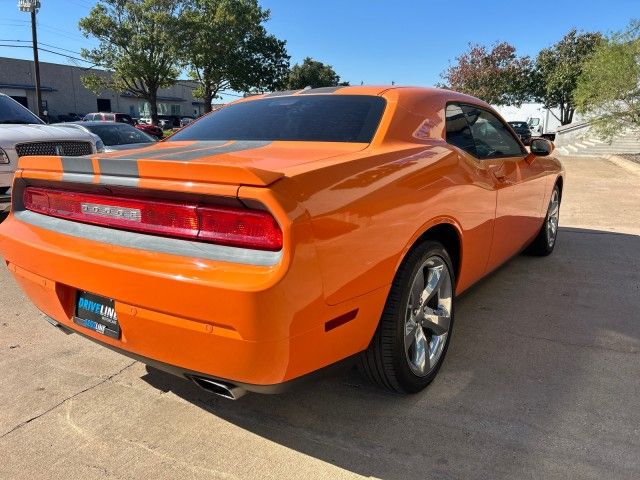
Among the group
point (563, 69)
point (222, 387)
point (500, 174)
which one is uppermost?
point (563, 69)

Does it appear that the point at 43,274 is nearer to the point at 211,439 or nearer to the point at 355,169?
the point at 211,439

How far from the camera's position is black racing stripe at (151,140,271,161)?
2.24 metres

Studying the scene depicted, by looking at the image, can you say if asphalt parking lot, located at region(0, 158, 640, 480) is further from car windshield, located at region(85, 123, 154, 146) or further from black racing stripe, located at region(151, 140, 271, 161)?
car windshield, located at region(85, 123, 154, 146)

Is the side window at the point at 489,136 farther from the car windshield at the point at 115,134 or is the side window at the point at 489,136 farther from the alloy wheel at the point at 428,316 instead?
the car windshield at the point at 115,134

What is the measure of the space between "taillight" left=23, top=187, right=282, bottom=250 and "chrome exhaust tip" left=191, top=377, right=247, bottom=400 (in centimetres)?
57

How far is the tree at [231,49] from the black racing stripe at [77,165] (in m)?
34.4

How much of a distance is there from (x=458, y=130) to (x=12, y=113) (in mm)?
6778

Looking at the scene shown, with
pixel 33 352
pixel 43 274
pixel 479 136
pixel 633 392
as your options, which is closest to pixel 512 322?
pixel 633 392

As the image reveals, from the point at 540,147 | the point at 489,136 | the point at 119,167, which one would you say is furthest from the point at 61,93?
the point at 119,167

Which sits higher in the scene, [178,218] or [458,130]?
[458,130]

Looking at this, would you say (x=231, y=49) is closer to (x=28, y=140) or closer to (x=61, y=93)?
(x=61, y=93)

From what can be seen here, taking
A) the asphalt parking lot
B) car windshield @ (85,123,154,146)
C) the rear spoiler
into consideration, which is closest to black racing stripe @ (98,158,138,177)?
the rear spoiler

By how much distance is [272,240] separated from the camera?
6.16 ft

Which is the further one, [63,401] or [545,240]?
[545,240]
